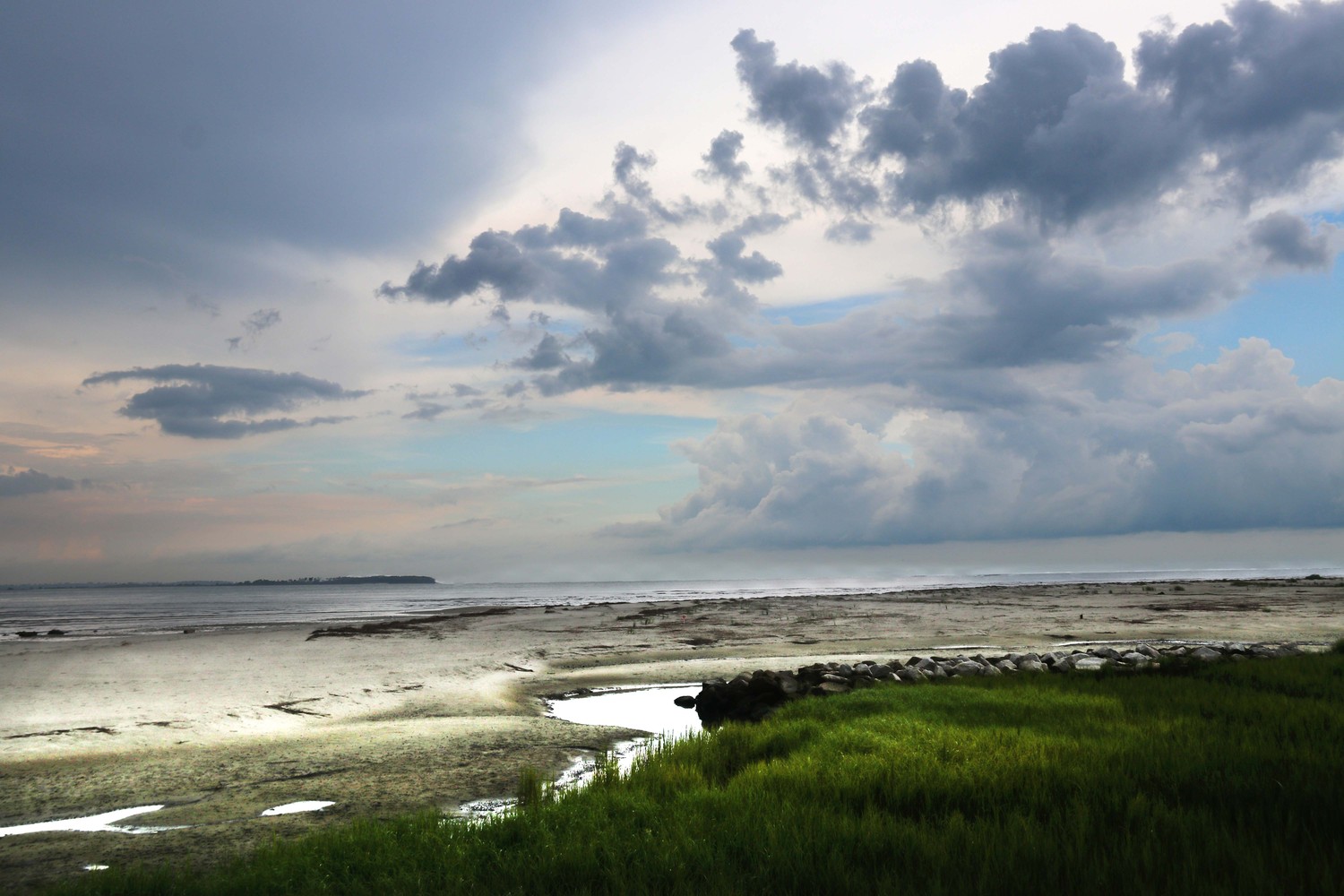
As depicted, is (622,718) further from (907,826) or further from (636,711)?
(907,826)

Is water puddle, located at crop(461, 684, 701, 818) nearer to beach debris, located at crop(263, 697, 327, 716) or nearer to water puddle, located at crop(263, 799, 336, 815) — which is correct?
water puddle, located at crop(263, 799, 336, 815)

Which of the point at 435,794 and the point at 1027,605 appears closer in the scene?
the point at 435,794

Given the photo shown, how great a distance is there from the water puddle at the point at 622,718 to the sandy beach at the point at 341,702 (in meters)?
0.45

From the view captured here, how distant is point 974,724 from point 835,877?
640 cm

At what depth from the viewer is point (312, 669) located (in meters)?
25.3

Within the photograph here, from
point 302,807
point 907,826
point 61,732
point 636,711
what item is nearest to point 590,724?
point 636,711

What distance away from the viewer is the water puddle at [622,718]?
1038 cm

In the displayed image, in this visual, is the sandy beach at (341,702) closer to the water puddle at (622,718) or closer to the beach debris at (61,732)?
the beach debris at (61,732)

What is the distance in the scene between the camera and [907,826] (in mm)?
6387

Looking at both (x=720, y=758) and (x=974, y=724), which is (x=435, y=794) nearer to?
(x=720, y=758)

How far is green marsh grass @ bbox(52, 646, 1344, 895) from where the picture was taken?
5.36 meters

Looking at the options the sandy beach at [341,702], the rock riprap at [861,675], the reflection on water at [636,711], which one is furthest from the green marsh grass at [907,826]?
the rock riprap at [861,675]

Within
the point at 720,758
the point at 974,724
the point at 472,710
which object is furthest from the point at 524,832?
the point at 472,710

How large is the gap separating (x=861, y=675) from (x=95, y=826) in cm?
1377
